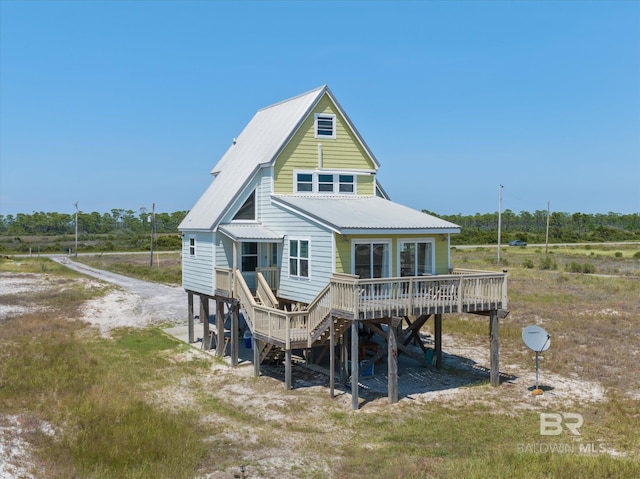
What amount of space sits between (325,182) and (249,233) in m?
3.96

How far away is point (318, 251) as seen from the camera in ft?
66.7

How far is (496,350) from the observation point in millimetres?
20531

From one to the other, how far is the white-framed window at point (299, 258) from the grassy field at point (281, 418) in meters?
4.00

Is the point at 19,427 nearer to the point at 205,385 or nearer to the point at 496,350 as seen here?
the point at 205,385

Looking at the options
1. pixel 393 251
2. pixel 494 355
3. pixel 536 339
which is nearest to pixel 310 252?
pixel 393 251

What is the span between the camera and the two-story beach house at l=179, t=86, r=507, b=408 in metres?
19.1

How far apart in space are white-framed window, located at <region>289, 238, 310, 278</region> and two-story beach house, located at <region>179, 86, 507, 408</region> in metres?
0.06

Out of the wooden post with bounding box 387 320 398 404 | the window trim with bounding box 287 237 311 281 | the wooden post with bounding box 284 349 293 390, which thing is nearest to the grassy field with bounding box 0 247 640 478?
the wooden post with bounding box 284 349 293 390

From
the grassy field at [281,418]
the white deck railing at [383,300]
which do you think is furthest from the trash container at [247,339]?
the white deck railing at [383,300]

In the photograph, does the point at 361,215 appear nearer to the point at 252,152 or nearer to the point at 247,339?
the point at 252,152

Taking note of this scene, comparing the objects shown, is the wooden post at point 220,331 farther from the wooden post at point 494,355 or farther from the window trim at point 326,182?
the wooden post at point 494,355

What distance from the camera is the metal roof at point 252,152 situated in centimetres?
2389

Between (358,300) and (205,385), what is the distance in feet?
21.6

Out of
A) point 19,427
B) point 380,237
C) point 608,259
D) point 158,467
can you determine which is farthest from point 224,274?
point 608,259
